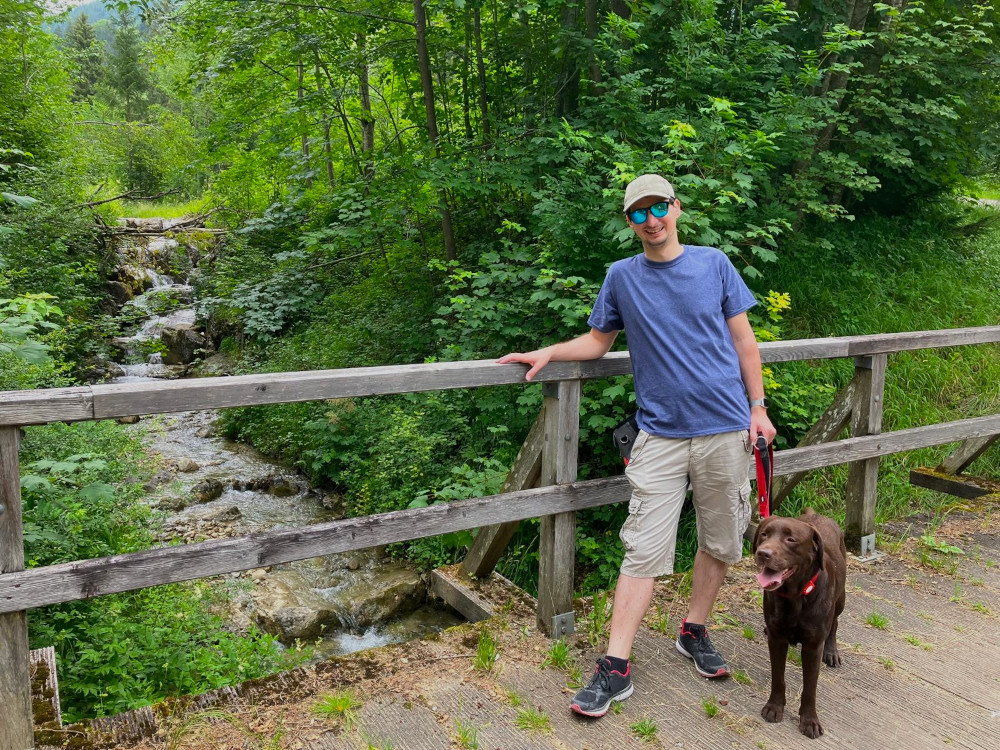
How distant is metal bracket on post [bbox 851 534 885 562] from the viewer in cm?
464

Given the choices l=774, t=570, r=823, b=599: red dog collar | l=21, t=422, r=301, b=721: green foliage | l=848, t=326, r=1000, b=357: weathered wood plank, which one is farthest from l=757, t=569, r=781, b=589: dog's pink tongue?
l=21, t=422, r=301, b=721: green foliage

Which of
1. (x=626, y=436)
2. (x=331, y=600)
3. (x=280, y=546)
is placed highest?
(x=626, y=436)

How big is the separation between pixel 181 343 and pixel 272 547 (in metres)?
13.4

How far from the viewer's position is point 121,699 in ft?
13.1

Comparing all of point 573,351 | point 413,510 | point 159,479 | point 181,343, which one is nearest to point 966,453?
point 573,351

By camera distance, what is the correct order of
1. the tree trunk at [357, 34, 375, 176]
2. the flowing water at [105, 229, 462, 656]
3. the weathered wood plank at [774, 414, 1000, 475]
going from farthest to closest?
1. the tree trunk at [357, 34, 375, 176]
2. the flowing water at [105, 229, 462, 656]
3. the weathered wood plank at [774, 414, 1000, 475]

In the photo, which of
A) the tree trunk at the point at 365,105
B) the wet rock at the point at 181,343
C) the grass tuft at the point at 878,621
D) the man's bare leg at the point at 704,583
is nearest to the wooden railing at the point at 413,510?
the man's bare leg at the point at 704,583

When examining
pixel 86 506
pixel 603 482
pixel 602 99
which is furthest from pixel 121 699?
pixel 602 99

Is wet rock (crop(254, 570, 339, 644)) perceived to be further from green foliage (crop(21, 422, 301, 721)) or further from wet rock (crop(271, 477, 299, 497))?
wet rock (crop(271, 477, 299, 497))

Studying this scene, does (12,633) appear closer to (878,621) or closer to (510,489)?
(510,489)

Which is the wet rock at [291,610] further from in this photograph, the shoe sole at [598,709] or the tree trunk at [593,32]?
the tree trunk at [593,32]

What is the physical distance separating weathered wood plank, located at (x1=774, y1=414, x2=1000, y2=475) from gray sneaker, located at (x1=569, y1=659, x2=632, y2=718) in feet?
5.38

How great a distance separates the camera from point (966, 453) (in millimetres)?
5719

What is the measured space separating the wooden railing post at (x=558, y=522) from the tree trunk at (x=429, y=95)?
5.79 m
